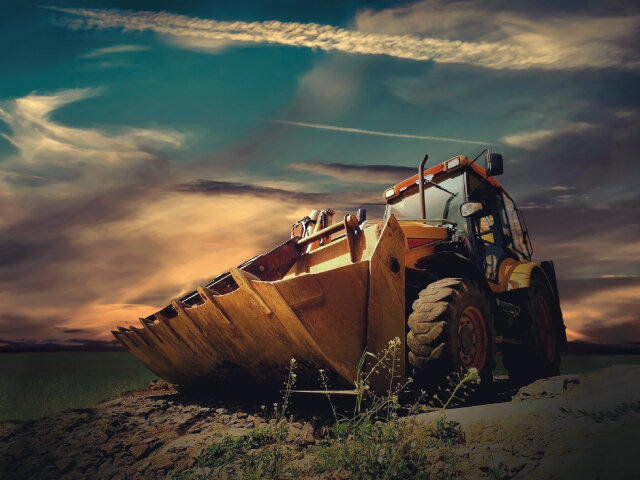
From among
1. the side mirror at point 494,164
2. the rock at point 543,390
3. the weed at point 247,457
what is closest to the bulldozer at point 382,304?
the side mirror at point 494,164

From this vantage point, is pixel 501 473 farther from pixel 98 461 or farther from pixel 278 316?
pixel 98 461

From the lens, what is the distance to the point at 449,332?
151 inches

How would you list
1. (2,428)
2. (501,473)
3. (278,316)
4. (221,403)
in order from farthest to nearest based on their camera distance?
(221,403)
(2,428)
(278,316)
(501,473)

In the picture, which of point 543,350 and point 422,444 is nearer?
point 422,444

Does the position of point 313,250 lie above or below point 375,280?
above

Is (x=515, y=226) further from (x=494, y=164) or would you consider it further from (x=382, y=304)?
(x=382, y=304)

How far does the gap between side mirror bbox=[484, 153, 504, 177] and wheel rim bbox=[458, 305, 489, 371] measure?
1.47 metres

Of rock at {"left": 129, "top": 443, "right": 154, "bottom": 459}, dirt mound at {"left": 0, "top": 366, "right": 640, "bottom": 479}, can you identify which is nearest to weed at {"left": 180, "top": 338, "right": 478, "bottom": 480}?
dirt mound at {"left": 0, "top": 366, "right": 640, "bottom": 479}

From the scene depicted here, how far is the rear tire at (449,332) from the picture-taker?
3.77m

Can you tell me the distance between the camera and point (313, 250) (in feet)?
15.9

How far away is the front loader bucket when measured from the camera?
308 centimetres

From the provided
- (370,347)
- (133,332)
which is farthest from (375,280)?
(133,332)

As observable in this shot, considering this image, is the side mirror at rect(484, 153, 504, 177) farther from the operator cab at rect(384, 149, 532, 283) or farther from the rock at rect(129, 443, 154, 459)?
the rock at rect(129, 443, 154, 459)

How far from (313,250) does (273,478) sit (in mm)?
2682
